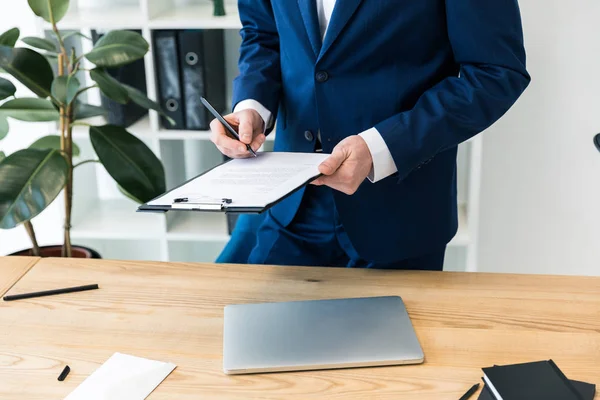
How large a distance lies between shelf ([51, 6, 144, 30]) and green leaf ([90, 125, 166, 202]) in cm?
49

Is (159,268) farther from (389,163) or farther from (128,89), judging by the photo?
(128,89)

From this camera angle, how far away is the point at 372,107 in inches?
54.1

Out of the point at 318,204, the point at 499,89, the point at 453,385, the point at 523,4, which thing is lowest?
the point at 453,385

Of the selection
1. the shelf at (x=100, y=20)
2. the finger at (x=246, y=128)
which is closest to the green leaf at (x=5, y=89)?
the shelf at (x=100, y=20)

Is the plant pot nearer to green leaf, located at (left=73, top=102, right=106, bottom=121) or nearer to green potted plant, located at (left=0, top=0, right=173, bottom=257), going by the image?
green potted plant, located at (left=0, top=0, right=173, bottom=257)

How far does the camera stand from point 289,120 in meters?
1.50

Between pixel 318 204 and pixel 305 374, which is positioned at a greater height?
pixel 318 204

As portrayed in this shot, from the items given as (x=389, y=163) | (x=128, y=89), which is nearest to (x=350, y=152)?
(x=389, y=163)

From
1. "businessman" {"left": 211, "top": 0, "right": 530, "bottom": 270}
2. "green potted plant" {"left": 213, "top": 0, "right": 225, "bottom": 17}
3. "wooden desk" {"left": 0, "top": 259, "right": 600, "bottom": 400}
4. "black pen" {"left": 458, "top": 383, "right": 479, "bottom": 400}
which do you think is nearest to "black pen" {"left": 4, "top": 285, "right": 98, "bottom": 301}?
"wooden desk" {"left": 0, "top": 259, "right": 600, "bottom": 400}

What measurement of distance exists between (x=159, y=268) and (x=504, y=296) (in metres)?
0.63

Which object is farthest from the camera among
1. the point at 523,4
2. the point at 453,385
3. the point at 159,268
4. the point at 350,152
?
the point at 523,4

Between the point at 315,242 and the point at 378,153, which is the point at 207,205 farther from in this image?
the point at 315,242

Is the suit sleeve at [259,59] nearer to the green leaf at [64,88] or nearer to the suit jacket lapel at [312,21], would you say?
the suit jacket lapel at [312,21]

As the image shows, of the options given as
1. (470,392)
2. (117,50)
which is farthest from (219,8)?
(470,392)
